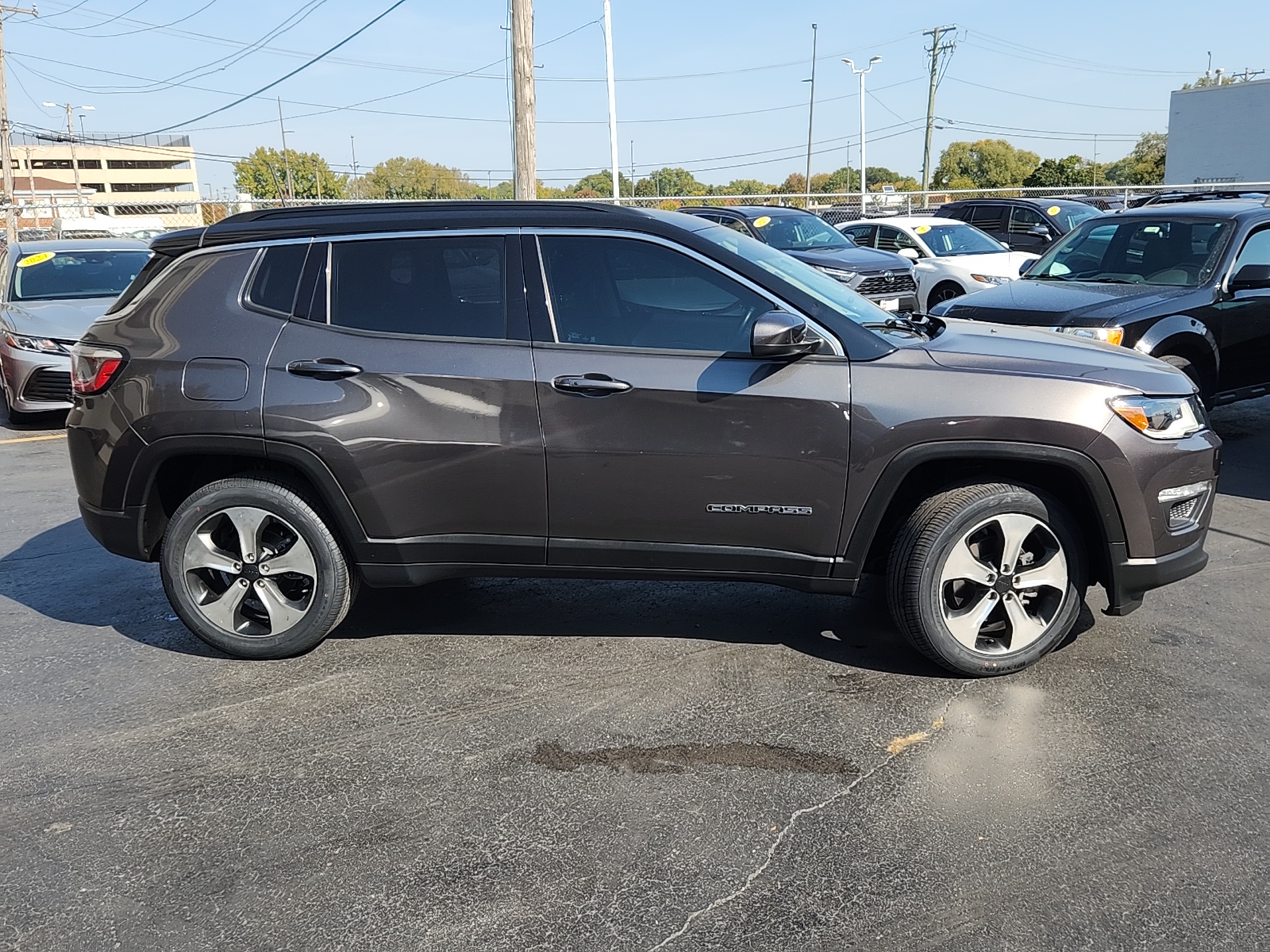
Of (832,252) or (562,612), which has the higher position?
(832,252)

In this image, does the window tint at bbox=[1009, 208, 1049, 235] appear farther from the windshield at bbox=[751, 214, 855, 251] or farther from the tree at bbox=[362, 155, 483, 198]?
the tree at bbox=[362, 155, 483, 198]

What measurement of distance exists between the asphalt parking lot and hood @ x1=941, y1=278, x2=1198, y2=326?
2.75m

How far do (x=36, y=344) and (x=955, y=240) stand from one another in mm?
11907

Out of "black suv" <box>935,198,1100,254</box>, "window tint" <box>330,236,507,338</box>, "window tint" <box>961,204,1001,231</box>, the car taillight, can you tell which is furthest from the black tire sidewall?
"window tint" <box>961,204,1001,231</box>

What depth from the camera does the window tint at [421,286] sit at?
433cm

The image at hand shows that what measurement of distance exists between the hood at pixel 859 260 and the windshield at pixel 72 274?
7618 millimetres

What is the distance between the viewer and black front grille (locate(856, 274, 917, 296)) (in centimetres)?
1365

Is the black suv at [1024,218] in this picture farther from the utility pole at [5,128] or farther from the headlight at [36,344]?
the utility pole at [5,128]

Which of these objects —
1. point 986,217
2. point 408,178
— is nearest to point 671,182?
point 408,178

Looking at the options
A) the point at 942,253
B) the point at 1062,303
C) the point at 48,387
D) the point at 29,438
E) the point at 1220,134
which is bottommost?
the point at 29,438

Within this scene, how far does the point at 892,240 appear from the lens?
53.0ft

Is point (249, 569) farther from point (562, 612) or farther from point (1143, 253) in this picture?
point (1143, 253)

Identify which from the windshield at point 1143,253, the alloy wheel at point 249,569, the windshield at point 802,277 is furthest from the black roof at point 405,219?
the windshield at point 1143,253

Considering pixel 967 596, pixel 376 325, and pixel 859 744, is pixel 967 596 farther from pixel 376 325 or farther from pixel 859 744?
pixel 376 325
